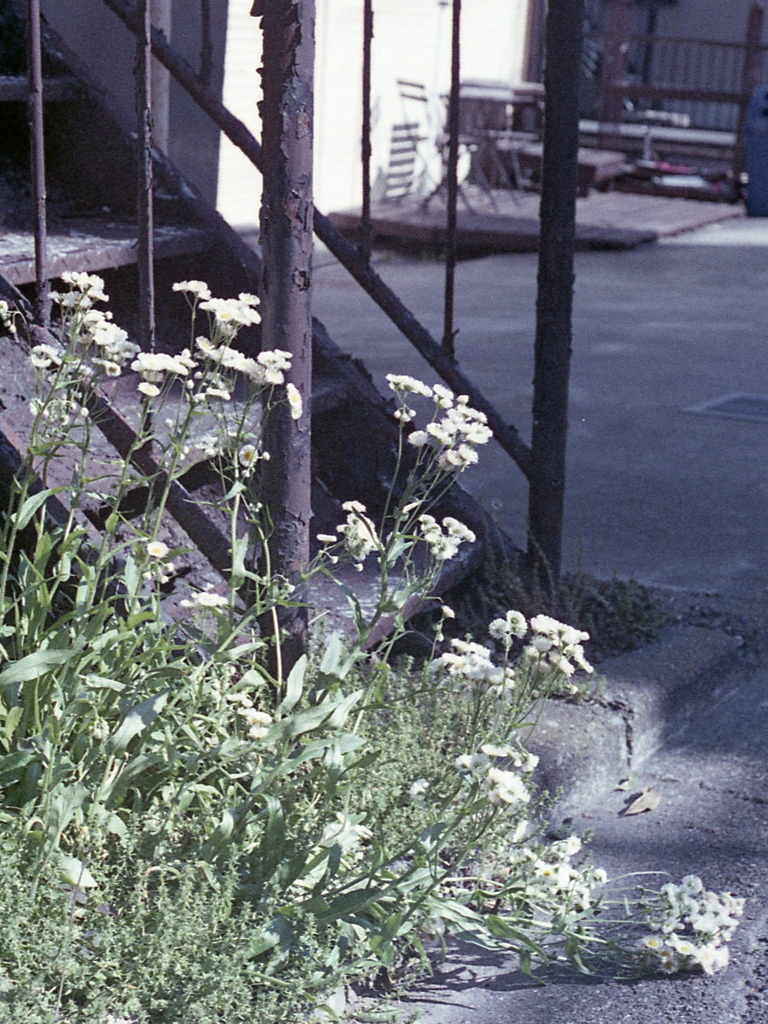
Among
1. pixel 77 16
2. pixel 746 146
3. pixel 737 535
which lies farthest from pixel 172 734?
pixel 746 146

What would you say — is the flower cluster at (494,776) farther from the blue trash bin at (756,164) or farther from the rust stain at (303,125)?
the blue trash bin at (756,164)

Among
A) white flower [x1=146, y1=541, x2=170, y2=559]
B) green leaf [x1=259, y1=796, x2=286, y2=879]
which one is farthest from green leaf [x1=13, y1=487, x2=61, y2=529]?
green leaf [x1=259, y1=796, x2=286, y2=879]

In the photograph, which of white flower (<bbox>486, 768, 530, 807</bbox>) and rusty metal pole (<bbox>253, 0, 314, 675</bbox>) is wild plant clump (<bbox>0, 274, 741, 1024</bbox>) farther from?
rusty metal pole (<bbox>253, 0, 314, 675</bbox>)

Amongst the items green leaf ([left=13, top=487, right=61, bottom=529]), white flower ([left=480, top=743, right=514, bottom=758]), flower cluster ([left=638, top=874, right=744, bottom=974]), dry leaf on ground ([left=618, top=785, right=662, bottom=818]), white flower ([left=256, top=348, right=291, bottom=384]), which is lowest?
dry leaf on ground ([left=618, top=785, right=662, bottom=818])

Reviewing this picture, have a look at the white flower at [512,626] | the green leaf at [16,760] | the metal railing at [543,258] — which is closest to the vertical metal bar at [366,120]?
the metal railing at [543,258]

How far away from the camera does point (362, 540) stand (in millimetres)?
2387

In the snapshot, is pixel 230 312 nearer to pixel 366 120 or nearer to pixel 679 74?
pixel 366 120

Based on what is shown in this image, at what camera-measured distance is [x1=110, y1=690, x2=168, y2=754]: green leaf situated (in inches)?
83.6

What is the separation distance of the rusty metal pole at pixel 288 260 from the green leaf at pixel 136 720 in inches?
15.1

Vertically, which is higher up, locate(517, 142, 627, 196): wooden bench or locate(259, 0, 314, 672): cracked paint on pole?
locate(259, 0, 314, 672): cracked paint on pole

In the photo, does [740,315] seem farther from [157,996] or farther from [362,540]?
[157,996]

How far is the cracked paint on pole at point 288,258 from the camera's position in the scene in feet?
8.44

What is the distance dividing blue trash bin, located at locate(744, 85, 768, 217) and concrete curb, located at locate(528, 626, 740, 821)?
1254cm

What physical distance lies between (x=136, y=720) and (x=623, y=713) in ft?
4.86
